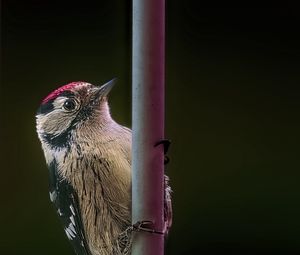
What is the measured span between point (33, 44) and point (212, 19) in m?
1.44

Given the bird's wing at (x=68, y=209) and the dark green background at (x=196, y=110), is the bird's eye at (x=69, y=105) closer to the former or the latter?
the dark green background at (x=196, y=110)

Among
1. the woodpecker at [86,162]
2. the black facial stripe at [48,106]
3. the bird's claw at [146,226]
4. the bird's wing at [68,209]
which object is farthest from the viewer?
the black facial stripe at [48,106]

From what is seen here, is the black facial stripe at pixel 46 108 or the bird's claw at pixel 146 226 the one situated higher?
the black facial stripe at pixel 46 108

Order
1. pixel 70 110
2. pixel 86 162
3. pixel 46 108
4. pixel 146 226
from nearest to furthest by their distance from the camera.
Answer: pixel 146 226
pixel 86 162
pixel 70 110
pixel 46 108

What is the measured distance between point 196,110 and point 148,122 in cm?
175

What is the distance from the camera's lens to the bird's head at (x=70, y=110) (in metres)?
4.31

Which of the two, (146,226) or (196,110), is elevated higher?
(196,110)

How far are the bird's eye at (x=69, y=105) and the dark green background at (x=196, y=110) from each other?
193 millimetres

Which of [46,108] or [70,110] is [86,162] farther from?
[46,108]

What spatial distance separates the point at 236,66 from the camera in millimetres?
4500

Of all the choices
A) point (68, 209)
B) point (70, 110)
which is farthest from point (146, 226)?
point (70, 110)

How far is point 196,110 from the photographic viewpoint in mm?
4449

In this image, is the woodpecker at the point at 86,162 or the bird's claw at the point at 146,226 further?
the woodpecker at the point at 86,162

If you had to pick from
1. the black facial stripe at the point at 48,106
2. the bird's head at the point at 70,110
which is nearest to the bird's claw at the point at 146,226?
the bird's head at the point at 70,110
